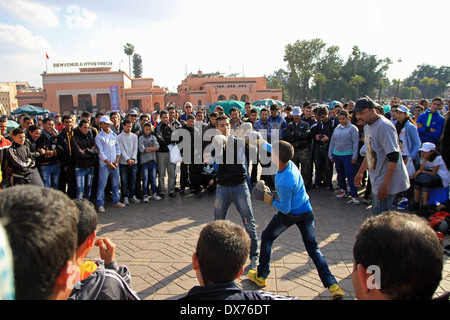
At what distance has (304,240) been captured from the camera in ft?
11.3

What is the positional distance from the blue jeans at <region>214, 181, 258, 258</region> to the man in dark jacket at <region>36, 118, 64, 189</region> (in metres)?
4.41

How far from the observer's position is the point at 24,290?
0.91 m

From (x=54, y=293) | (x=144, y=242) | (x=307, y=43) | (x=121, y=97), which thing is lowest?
(x=144, y=242)

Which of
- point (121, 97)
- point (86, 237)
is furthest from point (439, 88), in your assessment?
point (86, 237)

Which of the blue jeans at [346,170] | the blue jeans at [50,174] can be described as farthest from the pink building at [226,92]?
the blue jeans at [50,174]

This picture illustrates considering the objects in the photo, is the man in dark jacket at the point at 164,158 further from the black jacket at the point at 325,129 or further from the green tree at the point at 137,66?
the green tree at the point at 137,66

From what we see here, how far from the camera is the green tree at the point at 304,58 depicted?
67188mm

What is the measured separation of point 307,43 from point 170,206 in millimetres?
68462

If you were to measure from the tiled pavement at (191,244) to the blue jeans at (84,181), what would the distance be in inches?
25.4

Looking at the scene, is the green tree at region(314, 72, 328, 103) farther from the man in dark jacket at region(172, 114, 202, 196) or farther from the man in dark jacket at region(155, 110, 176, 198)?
the man in dark jacket at region(155, 110, 176, 198)

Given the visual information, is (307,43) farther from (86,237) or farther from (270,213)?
(86,237)

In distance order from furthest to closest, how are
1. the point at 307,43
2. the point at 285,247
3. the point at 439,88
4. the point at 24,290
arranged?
the point at 439,88 → the point at 307,43 → the point at 285,247 → the point at 24,290

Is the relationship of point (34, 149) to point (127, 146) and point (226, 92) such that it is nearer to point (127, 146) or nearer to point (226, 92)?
point (127, 146)

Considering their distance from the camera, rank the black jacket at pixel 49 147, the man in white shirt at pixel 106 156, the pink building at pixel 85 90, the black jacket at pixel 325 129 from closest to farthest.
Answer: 1. the black jacket at pixel 49 147
2. the man in white shirt at pixel 106 156
3. the black jacket at pixel 325 129
4. the pink building at pixel 85 90
